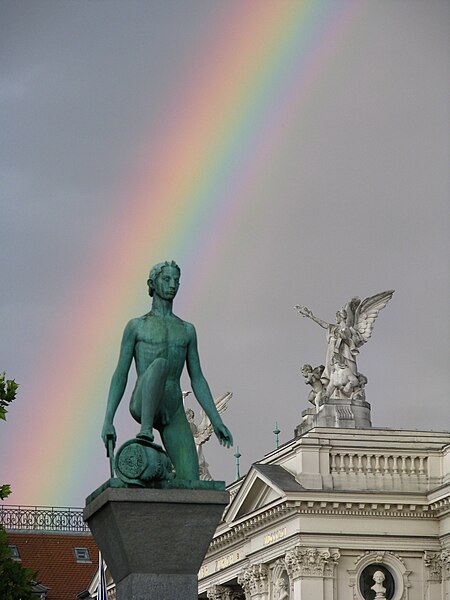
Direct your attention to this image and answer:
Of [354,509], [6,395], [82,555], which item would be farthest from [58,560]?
[6,395]

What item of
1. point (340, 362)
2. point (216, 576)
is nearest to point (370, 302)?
point (340, 362)

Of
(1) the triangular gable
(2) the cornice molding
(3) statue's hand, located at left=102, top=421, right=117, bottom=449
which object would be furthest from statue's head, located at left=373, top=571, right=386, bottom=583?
(3) statue's hand, located at left=102, top=421, right=117, bottom=449

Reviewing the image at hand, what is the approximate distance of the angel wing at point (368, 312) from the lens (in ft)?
214

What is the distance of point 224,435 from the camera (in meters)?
18.5

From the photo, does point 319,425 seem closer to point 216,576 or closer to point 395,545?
point 395,545

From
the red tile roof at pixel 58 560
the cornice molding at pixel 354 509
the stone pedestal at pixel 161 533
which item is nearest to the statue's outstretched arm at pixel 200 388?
the stone pedestal at pixel 161 533

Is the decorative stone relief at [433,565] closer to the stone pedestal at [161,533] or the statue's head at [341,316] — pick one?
the statue's head at [341,316]

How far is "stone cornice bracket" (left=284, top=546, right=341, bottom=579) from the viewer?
6075 centimetres

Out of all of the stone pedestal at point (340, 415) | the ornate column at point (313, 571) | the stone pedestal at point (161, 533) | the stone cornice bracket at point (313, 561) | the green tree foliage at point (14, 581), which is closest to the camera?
the stone pedestal at point (161, 533)

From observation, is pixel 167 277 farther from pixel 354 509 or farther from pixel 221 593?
pixel 221 593

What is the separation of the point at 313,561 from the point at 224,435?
43221 mm

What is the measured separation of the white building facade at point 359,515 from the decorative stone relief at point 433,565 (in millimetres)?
35

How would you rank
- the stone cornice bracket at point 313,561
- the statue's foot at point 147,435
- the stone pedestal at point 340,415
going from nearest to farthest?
the statue's foot at point 147,435 → the stone cornice bracket at point 313,561 → the stone pedestal at point 340,415

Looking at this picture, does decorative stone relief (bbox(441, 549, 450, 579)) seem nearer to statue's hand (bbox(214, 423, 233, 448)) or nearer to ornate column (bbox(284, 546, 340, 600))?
ornate column (bbox(284, 546, 340, 600))
